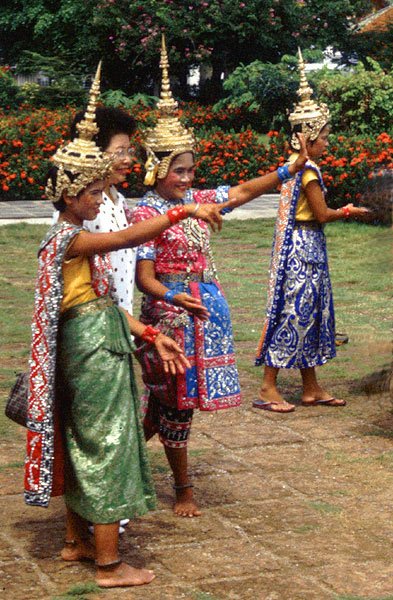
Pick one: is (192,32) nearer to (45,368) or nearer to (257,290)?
(257,290)

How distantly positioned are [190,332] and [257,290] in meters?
5.54

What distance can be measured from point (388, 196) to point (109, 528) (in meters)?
2.75

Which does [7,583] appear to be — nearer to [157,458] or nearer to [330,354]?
[157,458]

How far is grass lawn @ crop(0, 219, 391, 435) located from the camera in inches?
281

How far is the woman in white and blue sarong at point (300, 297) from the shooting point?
7031 millimetres

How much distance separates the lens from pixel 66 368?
456 centimetres

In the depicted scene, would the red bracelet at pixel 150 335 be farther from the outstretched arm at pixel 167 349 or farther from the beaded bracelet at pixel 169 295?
the beaded bracelet at pixel 169 295

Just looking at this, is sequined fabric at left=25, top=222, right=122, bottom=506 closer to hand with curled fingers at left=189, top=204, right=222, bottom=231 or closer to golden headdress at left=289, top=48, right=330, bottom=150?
hand with curled fingers at left=189, top=204, right=222, bottom=231

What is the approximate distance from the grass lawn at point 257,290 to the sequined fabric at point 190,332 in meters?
1.39

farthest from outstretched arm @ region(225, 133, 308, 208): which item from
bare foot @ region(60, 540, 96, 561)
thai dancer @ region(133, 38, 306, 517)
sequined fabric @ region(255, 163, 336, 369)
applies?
sequined fabric @ region(255, 163, 336, 369)

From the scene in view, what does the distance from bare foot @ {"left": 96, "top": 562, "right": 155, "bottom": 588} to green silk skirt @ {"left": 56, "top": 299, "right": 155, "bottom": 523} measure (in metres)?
0.19

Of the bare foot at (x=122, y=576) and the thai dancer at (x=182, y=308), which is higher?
the thai dancer at (x=182, y=308)

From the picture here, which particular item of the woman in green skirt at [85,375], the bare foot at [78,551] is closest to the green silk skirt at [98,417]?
the woman in green skirt at [85,375]

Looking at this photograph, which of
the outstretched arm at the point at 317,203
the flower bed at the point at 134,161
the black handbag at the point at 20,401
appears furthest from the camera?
the flower bed at the point at 134,161
